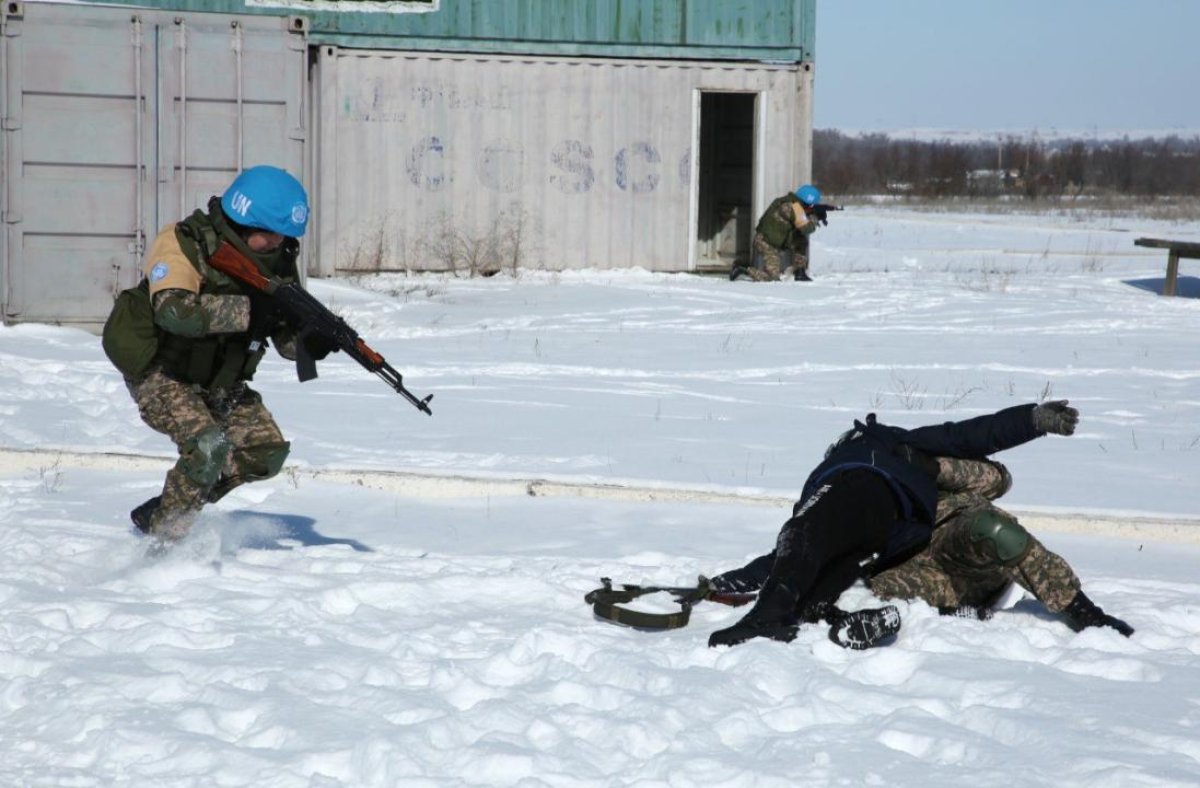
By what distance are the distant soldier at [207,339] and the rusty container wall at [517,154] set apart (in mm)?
12047

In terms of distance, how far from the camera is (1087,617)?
532 centimetres

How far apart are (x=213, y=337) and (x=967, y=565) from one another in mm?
2878

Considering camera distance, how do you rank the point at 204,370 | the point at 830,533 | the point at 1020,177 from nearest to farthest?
the point at 830,533
the point at 204,370
the point at 1020,177

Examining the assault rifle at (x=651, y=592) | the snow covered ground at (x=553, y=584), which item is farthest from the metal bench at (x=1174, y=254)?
the assault rifle at (x=651, y=592)

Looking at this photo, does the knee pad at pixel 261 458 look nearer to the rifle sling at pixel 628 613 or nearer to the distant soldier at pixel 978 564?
the rifle sling at pixel 628 613

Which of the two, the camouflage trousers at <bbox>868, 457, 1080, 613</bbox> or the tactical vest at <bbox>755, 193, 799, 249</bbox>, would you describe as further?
Result: the tactical vest at <bbox>755, 193, 799, 249</bbox>

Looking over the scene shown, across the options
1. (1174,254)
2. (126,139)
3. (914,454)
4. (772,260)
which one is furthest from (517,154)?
(914,454)

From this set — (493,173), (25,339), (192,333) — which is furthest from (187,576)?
(493,173)

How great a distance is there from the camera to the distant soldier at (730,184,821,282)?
60.1 feet

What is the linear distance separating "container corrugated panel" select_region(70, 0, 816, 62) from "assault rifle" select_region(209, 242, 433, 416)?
12.6 metres

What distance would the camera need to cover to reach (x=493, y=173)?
60.7 feet

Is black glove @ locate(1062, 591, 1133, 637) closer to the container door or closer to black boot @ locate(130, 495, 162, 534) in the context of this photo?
black boot @ locate(130, 495, 162, 534)

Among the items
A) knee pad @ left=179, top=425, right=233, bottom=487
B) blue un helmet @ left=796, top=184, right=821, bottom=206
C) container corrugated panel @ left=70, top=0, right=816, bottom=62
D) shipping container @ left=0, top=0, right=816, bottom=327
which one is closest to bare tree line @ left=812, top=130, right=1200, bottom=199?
container corrugated panel @ left=70, top=0, right=816, bottom=62

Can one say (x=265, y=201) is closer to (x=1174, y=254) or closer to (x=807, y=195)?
(x=807, y=195)
